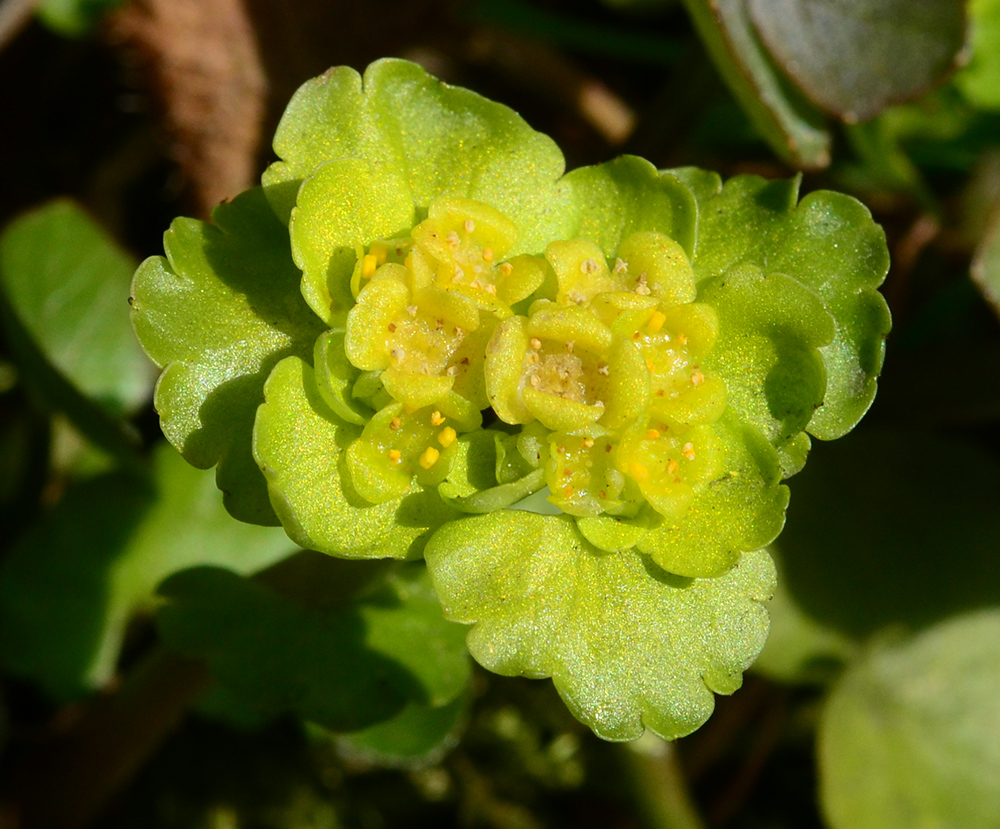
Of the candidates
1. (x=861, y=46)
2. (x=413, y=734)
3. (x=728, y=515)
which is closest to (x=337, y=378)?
(x=728, y=515)

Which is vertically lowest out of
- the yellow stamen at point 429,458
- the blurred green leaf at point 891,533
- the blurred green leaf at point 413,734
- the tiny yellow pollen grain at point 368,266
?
the blurred green leaf at point 891,533

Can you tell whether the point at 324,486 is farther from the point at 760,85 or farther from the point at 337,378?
the point at 760,85

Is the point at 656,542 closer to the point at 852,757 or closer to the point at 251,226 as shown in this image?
the point at 251,226

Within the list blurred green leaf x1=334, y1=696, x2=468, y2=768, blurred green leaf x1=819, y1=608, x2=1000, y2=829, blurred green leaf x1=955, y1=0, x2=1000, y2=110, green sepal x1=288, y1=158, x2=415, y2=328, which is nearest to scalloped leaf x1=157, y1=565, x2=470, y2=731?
blurred green leaf x1=334, y1=696, x2=468, y2=768

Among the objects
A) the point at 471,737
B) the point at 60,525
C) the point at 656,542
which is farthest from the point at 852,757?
the point at 60,525

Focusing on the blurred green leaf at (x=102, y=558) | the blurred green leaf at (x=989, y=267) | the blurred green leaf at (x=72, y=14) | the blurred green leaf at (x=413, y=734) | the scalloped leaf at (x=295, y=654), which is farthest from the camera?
the blurred green leaf at (x=72, y=14)

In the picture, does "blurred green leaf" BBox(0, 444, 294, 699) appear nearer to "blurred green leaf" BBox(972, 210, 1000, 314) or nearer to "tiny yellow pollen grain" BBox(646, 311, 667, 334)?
"tiny yellow pollen grain" BBox(646, 311, 667, 334)

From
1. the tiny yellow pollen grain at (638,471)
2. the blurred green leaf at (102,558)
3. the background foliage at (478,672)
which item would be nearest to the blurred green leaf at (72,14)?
the background foliage at (478,672)

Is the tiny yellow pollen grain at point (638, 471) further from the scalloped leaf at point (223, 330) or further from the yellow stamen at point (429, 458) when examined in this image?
the scalloped leaf at point (223, 330)

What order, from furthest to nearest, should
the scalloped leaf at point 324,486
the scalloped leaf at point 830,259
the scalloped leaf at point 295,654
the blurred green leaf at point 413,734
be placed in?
the blurred green leaf at point 413,734 < the scalloped leaf at point 295,654 < the scalloped leaf at point 830,259 < the scalloped leaf at point 324,486
